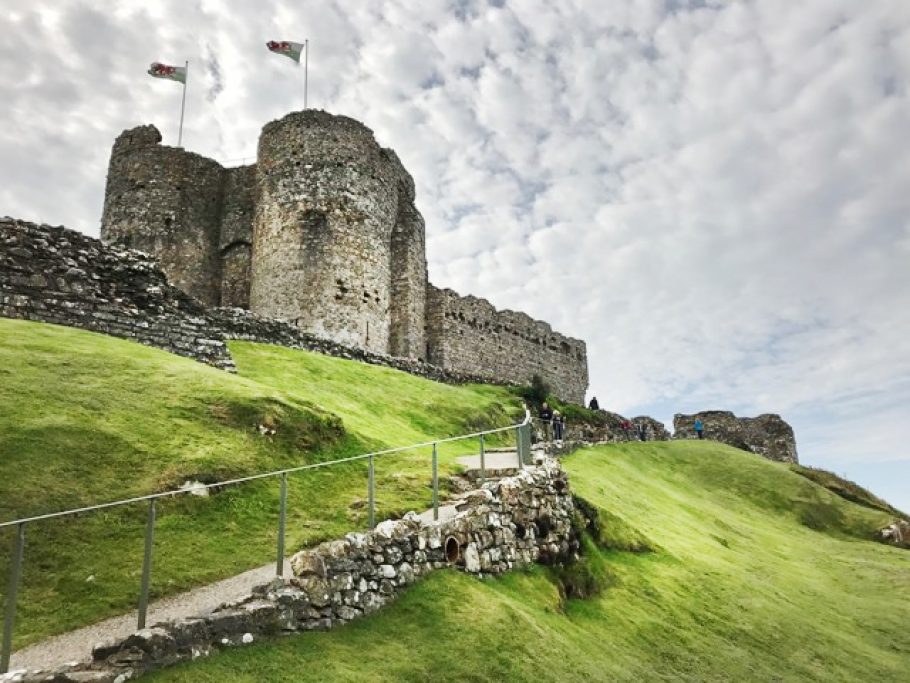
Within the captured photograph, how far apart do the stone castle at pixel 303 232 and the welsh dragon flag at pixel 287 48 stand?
533 centimetres

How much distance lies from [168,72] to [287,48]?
808 centimetres

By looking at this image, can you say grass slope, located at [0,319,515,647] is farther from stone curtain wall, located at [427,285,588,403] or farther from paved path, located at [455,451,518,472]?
stone curtain wall, located at [427,285,588,403]

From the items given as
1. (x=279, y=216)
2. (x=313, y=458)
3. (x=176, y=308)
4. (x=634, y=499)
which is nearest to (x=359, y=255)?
(x=279, y=216)

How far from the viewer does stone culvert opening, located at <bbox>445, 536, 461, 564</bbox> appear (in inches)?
450

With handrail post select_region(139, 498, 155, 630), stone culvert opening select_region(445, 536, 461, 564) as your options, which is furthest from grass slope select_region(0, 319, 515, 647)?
stone culvert opening select_region(445, 536, 461, 564)

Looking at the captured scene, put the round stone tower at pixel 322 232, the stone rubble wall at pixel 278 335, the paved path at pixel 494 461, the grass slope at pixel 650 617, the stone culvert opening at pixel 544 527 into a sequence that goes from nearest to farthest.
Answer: the grass slope at pixel 650 617, the stone culvert opening at pixel 544 527, the paved path at pixel 494 461, the stone rubble wall at pixel 278 335, the round stone tower at pixel 322 232

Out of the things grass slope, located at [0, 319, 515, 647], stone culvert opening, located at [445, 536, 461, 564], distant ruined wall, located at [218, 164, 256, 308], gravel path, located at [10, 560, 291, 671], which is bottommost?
gravel path, located at [10, 560, 291, 671]

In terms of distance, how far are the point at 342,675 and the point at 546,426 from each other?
25.6 m

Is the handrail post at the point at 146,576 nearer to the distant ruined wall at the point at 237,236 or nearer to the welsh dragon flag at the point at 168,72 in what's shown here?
the distant ruined wall at the point at 237,236

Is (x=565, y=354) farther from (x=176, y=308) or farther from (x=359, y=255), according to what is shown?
(x=176, y=308)

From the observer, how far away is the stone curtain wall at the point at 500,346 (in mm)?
46094

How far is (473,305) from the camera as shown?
4922cm

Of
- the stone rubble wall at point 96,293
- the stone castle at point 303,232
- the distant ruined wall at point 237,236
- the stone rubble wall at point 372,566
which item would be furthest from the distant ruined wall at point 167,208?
the stone rubble wall at point 372,566

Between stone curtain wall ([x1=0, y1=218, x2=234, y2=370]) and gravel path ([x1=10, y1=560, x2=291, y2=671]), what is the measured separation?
36.1ft
